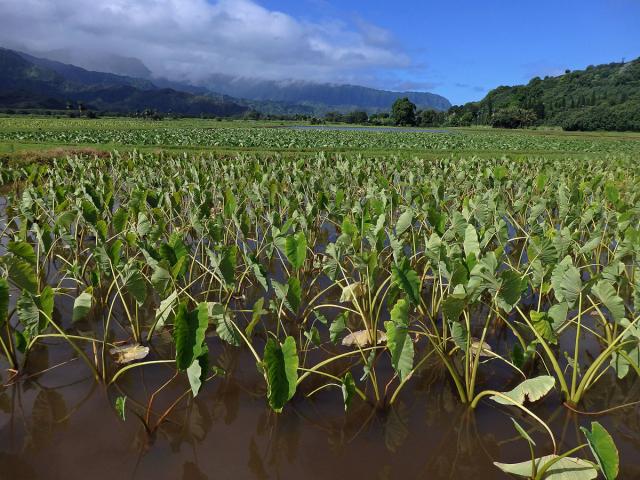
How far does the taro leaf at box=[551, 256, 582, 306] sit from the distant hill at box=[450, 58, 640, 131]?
7612 centimetres

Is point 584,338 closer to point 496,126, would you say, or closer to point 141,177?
point 141,177

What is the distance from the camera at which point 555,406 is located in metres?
2.78

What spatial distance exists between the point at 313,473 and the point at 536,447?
1.30 metres

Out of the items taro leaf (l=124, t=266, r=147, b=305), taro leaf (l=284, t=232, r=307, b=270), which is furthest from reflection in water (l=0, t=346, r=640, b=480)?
taro leaf (l=284, t=232, r=307, b=270)

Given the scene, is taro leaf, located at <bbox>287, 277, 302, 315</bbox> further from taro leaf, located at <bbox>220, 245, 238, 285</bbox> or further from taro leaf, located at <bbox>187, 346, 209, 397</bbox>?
taro leaf, located at <bbox>187, 346, 209, 397</bbox>

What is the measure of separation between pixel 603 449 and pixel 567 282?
1135mm

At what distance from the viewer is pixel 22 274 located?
2664 mm

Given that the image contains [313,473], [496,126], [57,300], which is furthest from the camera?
[496,126]

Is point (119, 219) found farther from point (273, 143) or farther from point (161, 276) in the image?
point (273, 143)

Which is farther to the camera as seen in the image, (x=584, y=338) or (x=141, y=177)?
(x=141, y=177)

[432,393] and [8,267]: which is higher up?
[8,267]

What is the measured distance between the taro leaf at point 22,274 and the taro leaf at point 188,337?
1.24m

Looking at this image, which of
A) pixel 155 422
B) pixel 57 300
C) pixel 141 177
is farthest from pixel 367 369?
pixel 141 177

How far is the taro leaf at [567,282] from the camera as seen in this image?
8.19ft
